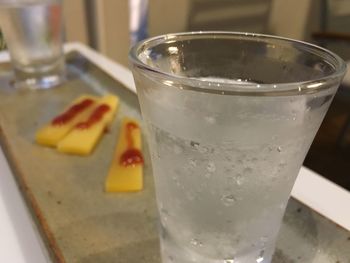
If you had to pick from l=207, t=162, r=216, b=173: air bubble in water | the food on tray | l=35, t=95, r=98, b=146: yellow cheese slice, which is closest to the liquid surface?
l=207, t=162, r=216, b=173: air bubble in water

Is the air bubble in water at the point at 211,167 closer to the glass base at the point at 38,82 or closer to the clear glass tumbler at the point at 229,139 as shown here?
the clear glass tumbler at the point at 229,139

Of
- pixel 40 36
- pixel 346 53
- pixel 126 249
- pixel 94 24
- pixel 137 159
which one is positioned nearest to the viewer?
pixel 126 249

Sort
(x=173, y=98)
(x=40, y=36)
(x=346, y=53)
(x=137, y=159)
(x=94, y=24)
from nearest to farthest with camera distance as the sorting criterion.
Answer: (x=173, y=98), (x=137, y=159), (x=40, y=36), (x=94, y=24), (x=346, y=53)

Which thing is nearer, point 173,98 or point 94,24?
point 173,98

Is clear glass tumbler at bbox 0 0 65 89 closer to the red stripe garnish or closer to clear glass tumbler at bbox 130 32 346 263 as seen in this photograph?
the red stripe garnish

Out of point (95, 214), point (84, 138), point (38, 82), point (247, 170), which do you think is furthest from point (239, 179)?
point (38, 82)

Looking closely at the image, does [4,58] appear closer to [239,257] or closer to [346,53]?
[239,257]

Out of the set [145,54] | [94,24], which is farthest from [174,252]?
[94,24]
